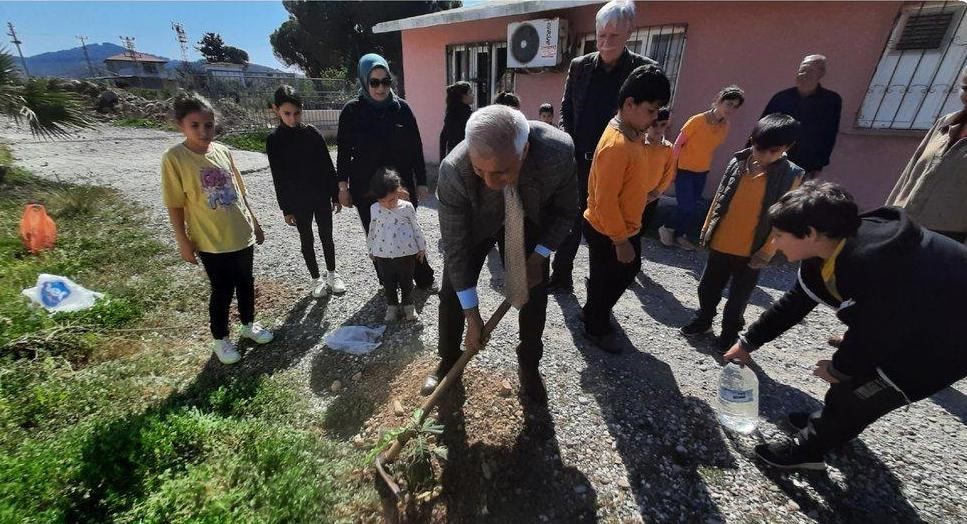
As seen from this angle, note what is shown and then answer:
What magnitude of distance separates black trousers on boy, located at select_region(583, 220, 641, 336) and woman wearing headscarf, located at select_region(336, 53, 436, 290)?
1.63 meters

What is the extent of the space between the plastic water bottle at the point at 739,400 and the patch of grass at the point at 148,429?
6.87ft

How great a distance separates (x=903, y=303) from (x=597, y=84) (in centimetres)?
251

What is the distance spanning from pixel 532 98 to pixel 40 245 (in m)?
7.45

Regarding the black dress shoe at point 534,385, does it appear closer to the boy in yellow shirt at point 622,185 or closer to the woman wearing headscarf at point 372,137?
the boy in yellow shirt at point 622,185

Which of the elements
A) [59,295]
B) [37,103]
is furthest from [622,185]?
[37,103]

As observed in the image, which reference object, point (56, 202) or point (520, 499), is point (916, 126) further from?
point (56, 202)

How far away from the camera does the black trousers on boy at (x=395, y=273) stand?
323 cm

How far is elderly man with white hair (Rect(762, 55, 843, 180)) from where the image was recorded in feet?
12.8

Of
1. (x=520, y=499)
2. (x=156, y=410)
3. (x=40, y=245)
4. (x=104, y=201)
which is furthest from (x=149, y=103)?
(x=520, y=499)

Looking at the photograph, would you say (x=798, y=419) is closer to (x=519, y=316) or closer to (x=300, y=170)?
(x=519, y=316)

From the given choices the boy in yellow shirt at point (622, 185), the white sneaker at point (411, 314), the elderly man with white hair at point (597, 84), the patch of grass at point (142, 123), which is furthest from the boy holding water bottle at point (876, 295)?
the patch of grass at point (142, 123)

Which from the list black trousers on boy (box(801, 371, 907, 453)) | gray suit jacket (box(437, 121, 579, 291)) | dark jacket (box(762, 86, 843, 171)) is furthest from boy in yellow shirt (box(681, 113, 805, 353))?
dark jacket (box(762, 86, 843, 171))

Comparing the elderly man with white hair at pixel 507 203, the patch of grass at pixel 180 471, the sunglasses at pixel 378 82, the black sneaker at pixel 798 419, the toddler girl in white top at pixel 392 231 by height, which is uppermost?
the sunglasses at pixel 378 82

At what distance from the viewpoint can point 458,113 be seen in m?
5.00
